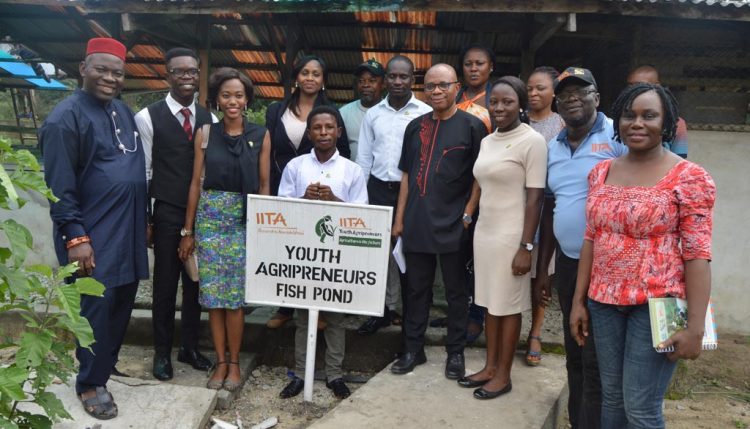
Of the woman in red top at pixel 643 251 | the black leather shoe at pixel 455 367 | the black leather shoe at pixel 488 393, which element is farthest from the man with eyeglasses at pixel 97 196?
the woman in red top at pixel 643 251

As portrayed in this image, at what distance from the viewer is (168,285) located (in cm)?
385

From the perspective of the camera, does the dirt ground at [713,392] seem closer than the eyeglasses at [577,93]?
No

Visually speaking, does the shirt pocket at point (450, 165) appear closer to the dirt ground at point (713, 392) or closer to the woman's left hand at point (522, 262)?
the woman's left hand at point (522, 262)

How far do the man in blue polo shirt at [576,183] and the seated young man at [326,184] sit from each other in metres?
1.38

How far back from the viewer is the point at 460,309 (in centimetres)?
365

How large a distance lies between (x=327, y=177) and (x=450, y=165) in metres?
0.83

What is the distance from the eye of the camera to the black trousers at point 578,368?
2602mm

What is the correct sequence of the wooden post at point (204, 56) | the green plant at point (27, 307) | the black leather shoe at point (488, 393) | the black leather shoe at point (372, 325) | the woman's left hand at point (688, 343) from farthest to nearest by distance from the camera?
the wooden post at point (204, 56), the black leather shoe at point (372, 325), the black leather shoe at point (488, 393), the woman's left hand at point (688, 343), the green plant at point (27, 307)

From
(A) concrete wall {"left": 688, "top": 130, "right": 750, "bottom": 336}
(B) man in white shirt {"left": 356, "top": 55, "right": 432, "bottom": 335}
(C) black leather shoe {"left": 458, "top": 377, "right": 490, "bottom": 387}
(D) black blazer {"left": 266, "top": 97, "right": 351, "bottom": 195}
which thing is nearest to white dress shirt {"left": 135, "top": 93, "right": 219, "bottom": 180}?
(D) black blazer {"left": 266, "top": 97, "right": 351, "bottom": 195}

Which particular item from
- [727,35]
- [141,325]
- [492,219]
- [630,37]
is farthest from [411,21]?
[141,325]

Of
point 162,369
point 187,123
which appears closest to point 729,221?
point 187,123

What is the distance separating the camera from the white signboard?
3498 millimetres

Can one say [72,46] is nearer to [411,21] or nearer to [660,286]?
[411,21]

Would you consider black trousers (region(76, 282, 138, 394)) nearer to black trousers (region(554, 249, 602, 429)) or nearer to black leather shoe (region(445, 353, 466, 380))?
black leather shoe (region(445, 353, 466, 380))
